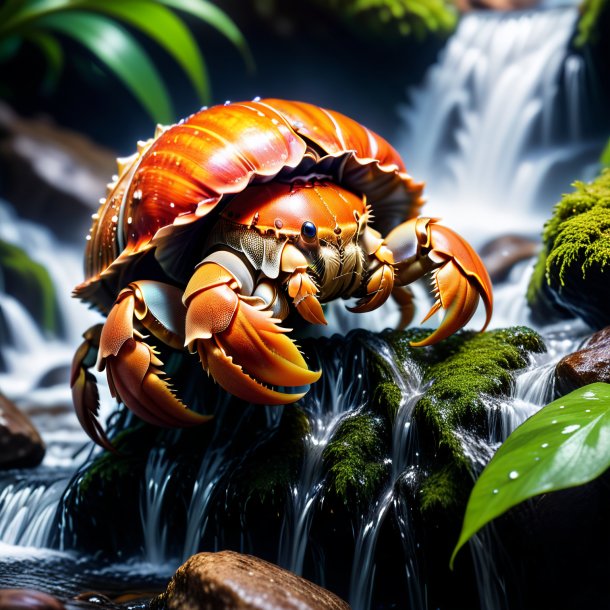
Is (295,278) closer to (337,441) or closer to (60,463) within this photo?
(337,441)

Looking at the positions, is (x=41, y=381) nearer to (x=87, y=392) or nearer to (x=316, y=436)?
(x=87, y=392)

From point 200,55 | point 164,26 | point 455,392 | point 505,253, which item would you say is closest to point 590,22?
point 505,253

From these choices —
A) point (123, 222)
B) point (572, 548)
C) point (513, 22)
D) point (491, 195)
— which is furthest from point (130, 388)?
point (513, 22)

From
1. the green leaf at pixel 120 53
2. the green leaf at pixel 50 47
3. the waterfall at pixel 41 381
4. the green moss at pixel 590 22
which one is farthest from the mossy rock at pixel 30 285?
the green moss at pixel 590 22

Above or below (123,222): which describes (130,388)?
below

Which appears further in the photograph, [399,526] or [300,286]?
[300,286]

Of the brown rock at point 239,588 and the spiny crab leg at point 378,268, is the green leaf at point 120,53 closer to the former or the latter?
the spiny crab leg at point 378,268

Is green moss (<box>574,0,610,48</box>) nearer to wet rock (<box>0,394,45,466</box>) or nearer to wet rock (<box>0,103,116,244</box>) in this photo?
wet rock (<box>0,103,116,244</box>)

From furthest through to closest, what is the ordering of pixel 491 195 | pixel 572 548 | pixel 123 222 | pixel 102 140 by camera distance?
1. pixel 102 140
2. pixel 491 195
3. pixel 123 222
4. pixel 572 548
